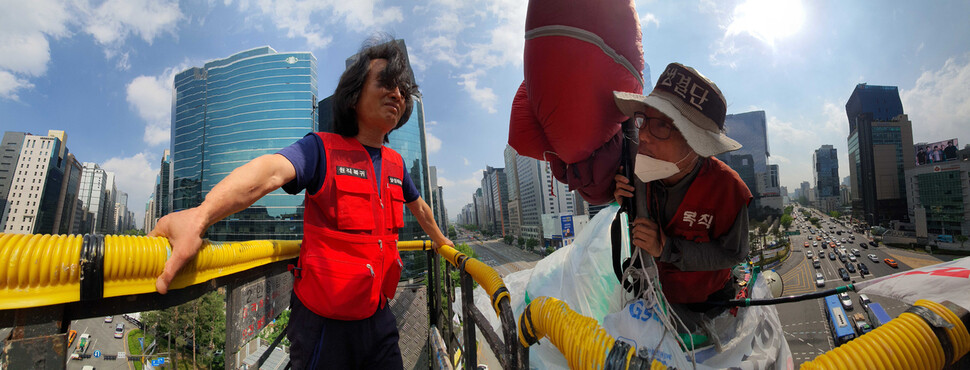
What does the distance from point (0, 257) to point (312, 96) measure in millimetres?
42328

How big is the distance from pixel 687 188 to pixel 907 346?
80cm

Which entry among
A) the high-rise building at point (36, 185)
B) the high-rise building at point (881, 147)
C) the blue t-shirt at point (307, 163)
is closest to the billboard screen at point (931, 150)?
the high-rise building at point (881, 147)

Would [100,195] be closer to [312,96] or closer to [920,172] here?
[312,96]

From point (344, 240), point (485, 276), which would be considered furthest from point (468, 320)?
point (344, 240)

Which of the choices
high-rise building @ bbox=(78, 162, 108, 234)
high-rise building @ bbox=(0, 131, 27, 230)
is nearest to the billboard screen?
high-rise building @ bbox=(0, 131, 27, 230)

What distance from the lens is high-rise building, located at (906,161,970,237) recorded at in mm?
15516

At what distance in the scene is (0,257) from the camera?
0.61 m

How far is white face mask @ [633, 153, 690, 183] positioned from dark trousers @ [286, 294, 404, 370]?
4.54ft

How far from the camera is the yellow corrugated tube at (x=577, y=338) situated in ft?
2.41

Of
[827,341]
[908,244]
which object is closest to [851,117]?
[908,244]

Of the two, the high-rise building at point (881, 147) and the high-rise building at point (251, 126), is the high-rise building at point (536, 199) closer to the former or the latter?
the high-rise building at point (881, 147)

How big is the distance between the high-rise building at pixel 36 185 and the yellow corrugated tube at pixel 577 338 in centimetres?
4941

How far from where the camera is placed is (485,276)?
1.41m

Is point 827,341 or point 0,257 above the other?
point 0,257
